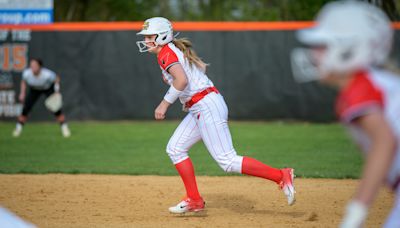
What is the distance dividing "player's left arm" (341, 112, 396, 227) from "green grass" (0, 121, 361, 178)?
23.6 ft

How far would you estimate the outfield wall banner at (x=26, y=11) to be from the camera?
1964 cm

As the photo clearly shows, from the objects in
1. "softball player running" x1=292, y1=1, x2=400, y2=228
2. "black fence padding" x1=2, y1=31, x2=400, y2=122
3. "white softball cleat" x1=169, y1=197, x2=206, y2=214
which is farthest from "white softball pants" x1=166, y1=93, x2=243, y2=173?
"black fence padding" x1=2, y1=31, x2=400, y2=122

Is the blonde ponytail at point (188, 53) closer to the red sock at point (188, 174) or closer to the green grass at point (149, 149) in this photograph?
the red sock at point (188, 174)

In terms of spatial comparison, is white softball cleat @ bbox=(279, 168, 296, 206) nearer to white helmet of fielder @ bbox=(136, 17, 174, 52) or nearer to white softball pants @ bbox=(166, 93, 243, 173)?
white softball pants @ bbox=(166, 93, 243, 173)

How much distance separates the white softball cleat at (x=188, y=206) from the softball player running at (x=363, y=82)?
13.2 ft

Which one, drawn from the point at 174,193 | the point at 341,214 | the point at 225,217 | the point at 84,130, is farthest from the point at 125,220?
the point at 84,130

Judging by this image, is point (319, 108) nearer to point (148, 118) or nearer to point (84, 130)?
point (148, 118)

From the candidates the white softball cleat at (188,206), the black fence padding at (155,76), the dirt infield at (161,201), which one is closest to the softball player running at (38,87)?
the black fence padding at (155,76)

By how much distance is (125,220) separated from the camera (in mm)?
7016

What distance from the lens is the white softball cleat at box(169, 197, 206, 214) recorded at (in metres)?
7.18

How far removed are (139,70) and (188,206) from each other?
13.0 meters

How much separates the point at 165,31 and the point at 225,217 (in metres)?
2.16

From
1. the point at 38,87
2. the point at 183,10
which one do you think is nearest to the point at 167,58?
the point at 38,87

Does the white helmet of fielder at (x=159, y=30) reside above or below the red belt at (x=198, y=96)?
above
